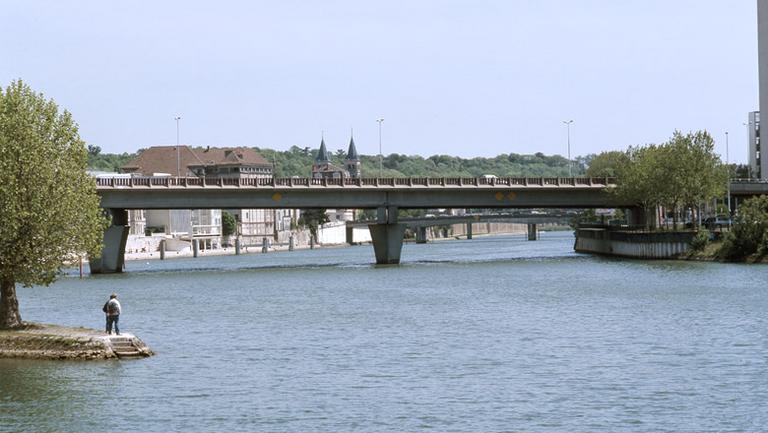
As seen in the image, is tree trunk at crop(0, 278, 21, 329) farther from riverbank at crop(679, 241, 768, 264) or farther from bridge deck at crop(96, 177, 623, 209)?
riverbank at crop(679, 241, 768, 264)

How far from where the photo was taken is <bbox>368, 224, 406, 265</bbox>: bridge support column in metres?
156

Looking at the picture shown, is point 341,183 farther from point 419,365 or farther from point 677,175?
point 419,365

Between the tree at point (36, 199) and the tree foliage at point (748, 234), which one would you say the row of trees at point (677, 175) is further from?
the tree at point (36, 199)

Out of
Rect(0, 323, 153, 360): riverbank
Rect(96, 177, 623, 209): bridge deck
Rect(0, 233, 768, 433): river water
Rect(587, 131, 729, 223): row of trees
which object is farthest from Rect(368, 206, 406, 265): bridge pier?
Rect(0, 323, 153, 360): riverbank

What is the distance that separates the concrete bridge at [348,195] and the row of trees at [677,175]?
5.29 meters

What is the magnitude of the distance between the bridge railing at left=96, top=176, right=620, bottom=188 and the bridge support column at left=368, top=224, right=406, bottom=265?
5128 mm

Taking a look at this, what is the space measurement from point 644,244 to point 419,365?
104 metres

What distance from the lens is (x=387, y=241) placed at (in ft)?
512

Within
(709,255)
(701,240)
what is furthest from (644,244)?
(709,255)

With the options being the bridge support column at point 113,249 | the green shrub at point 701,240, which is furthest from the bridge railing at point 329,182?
the green shrub at point 701,240

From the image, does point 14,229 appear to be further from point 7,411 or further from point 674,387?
point 674,387

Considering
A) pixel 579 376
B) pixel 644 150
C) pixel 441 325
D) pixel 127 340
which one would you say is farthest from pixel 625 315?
pixel 644 150

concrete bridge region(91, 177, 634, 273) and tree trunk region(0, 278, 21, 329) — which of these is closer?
tree trunk region(0, 278, 21, 329)

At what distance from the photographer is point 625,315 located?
3108 inches
